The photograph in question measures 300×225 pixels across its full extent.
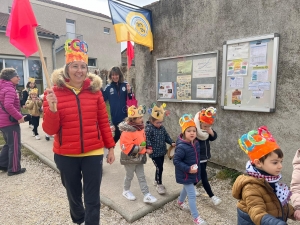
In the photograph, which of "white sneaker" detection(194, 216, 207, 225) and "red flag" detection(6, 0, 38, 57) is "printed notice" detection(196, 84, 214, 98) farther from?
"red flag" detection(6, 0, 38, 57)

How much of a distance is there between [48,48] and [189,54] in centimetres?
1135

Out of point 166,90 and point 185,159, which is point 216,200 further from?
point 166,90

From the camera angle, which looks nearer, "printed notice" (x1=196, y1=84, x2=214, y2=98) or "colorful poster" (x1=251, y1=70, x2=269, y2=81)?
"colorful poster" (x1=251, y1=70, x2=269, y2=81)

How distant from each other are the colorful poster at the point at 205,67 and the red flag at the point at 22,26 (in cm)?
303

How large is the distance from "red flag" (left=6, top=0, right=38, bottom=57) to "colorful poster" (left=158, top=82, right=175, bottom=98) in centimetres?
323

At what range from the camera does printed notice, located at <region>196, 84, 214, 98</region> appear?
4.27 meters

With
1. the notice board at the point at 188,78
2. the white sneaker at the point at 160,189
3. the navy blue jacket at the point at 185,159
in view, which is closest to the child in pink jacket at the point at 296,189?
the navy blue jacket at the point at 185,159

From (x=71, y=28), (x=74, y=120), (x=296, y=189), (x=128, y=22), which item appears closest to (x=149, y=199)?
(x=74, y=120)

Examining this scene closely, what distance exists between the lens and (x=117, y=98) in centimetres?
406

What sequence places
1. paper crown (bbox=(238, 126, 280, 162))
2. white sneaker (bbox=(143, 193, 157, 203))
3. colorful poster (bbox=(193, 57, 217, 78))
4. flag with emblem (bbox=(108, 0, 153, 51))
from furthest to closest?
flag with emblem (bbox=(108, 0, 153, 51)) → colorful poster (bbox=(193, 57, 217, 78)) → white sneaker (bbox=(143, 193, 157, 203)) → paper crown (bbox=(238, 126, 280, 162))

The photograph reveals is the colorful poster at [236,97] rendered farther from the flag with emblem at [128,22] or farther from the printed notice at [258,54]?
the flag with emblem at [128,22]

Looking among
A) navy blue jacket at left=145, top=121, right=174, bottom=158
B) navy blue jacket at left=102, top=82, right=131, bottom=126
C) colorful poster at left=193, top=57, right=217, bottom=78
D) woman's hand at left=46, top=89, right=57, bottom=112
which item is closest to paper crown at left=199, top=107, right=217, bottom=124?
navy blue jacket at left=145, top=121, right=174, bottom=158

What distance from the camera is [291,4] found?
3225mm

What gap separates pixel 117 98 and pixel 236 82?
2.06 metres
